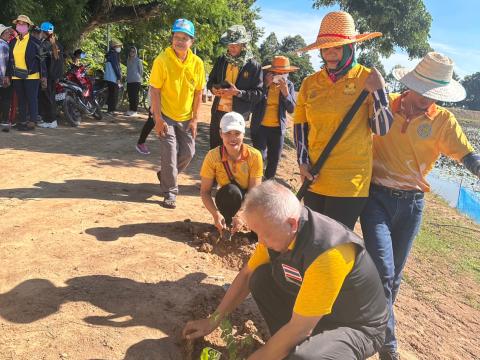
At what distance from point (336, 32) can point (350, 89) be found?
1.18 feet

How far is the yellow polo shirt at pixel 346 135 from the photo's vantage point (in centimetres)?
292

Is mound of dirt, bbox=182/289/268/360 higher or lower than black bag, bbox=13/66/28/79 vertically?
lower

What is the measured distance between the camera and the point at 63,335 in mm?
2637

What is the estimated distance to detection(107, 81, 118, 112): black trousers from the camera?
11.7 meters

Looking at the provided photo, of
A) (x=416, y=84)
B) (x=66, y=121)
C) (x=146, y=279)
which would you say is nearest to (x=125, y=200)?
(x=146, y=279)

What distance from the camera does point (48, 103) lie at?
9141 mm

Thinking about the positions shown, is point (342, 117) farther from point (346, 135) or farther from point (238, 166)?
point (238, 166)

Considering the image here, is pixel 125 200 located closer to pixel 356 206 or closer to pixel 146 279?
pixel 146 279

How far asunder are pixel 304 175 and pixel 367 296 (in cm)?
105

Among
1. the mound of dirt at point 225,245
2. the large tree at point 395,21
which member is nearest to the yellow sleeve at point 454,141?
the mound of dirt at point 225,245

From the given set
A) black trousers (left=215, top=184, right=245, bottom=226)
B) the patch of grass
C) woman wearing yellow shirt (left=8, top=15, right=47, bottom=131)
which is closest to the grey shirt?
woman wearing yellow shirt (left=8, top=15, right=47, bottom=131)

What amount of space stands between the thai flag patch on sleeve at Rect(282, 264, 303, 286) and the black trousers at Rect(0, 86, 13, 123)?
7530 mm

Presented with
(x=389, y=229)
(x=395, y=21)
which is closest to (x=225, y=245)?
(x=389, y=229)

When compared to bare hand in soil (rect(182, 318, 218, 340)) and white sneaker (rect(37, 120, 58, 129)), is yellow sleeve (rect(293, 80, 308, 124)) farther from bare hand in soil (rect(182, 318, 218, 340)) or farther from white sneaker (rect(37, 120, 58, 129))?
white sneaker (rect(37, 120, 58, 129))
